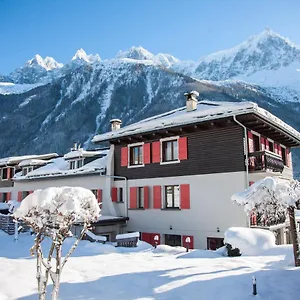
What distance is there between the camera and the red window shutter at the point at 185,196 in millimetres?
16142

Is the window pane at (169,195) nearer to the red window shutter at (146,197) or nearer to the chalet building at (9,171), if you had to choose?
the red window shutter at (146,197)

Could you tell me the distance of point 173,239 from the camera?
16.7 meters

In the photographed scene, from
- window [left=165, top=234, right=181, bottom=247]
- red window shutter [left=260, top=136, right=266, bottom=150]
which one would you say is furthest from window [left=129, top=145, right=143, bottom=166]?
red window shutter [left=260, top=136, right=266, bottom=150]

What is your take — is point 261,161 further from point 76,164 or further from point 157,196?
point 76,164

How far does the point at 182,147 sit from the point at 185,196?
2559mm

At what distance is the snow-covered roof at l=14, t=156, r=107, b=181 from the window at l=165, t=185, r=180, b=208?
4.80 m

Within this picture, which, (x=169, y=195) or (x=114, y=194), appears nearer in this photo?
(x=169, y=195)

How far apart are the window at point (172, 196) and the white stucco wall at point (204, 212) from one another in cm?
33

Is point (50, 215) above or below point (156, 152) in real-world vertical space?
below

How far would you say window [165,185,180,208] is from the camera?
1695cm

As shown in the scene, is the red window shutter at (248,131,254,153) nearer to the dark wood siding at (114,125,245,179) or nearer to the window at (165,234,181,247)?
the dark wood siding at (114,125,245,179)

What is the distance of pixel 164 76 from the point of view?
349 feet

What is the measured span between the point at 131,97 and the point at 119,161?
83752 millimetres

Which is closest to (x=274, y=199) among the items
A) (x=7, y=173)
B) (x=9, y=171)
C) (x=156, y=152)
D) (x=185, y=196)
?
(x=185, y=196)
